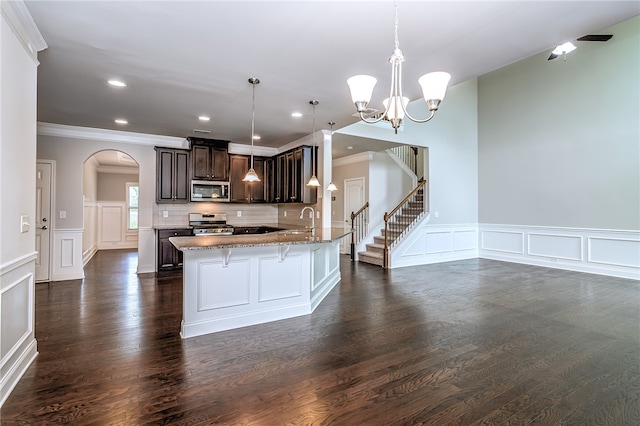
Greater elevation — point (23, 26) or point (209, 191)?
point (23, 26)

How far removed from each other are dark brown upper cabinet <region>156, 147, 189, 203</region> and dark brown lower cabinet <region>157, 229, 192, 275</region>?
0.63 metres

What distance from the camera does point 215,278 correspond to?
322 centimetres

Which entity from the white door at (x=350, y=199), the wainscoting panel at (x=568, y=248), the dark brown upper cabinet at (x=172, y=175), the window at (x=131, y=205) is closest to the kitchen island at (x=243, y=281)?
the dark brown upper cabinet at (x=172, y=175)

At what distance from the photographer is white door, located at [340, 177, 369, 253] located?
27.6 feet

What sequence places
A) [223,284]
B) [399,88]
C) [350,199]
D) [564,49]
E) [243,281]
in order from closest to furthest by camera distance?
[399,88], [223,284], [243,281], [564,49], [350,199]

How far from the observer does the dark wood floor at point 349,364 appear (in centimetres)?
194

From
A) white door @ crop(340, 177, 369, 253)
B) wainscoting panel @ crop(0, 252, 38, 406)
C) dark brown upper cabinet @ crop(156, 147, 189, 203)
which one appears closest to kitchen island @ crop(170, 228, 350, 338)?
wainscoting panel @ crop(0, 252, 38, 406)

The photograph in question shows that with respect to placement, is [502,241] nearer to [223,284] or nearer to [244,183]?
[244,183]

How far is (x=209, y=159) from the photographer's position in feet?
21.2

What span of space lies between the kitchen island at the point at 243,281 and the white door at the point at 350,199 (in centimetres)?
460

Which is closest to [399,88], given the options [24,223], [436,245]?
[24,223]

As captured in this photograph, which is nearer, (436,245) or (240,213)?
(240,213)

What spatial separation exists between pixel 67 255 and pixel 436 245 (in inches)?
287

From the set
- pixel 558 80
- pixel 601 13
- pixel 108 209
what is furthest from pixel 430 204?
pixel 108 209
